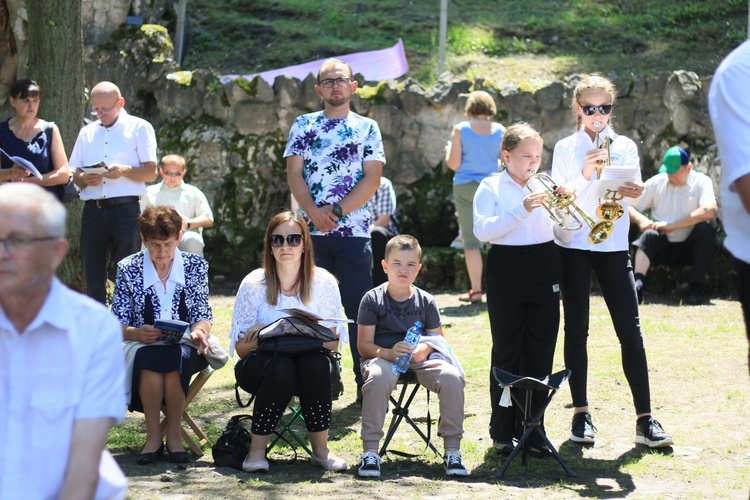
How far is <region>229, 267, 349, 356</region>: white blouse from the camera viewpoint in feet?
17.6

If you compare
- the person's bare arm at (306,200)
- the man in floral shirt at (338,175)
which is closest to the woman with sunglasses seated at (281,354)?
the person's bare arm at (306,200)

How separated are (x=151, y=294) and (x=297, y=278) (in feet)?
2.56

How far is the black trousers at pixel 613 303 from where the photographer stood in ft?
17.4

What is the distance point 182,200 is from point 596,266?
14.1 ft

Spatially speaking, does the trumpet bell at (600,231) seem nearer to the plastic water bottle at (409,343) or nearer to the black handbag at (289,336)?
the plastic water bottle at (409,343)

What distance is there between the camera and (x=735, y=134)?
9.03 ft

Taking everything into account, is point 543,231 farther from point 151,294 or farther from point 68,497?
point 68,497

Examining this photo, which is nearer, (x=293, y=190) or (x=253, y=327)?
(x=253, y=327)

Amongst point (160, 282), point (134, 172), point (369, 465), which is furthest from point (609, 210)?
point (134, 172)

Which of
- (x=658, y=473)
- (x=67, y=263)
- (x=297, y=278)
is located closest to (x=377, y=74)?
(x=67, y=263)

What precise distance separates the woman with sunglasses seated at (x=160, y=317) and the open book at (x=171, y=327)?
49mm

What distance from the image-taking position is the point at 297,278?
5504mm

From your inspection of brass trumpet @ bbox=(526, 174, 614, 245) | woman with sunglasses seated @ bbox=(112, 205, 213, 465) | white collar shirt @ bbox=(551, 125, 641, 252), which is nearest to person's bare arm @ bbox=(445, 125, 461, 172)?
white collar shirt @ bbox=(551, 125, 641, 252)

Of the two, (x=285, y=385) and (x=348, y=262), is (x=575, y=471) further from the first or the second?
(x=348, y=262)
